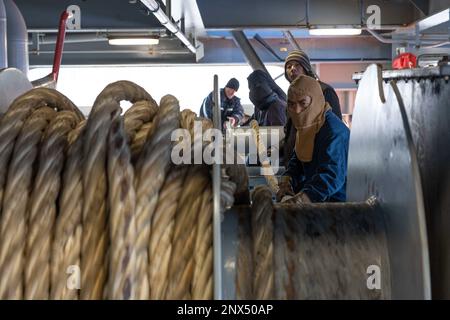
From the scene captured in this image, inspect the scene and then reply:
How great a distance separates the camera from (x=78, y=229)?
751 millimetres

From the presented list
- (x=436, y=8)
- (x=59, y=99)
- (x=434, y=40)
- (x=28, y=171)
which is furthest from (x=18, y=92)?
(x=434, y=40)

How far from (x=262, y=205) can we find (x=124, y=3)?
15.9 feet

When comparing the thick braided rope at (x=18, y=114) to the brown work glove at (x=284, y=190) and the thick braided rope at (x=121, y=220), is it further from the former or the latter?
the brown work glove at (x=284, y=190)

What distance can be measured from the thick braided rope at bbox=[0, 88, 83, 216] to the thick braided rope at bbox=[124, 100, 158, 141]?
0.10 m

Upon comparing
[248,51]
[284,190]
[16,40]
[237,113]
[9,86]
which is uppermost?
[248,51]

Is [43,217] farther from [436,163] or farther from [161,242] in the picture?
[436,163]

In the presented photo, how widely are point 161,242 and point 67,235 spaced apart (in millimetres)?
99

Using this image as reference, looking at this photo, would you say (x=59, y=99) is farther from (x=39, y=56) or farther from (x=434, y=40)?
(x=39, y=56)

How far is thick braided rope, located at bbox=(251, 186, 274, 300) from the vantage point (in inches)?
30.8

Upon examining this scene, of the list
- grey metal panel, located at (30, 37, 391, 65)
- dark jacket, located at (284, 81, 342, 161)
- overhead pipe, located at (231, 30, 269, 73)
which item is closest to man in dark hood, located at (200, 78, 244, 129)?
overhead pipe, located at (231, 30, 269, 73)

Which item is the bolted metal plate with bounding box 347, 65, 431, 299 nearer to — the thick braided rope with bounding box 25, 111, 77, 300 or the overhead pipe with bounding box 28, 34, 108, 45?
the thick braided rope with bounding box 25, 111, 77, 300

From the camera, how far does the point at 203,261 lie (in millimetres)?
724

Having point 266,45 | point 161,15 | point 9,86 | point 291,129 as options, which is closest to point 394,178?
point 9,86

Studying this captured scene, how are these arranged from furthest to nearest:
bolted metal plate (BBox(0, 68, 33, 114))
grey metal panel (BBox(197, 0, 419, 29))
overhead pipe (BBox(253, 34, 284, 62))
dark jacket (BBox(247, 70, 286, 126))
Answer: overhead pipe (BBox(253, 34, 284, 62))
grey metal panel (BBox(197, 0, 419, 29))
dark jacket (BBox(247, 70, 286, 126))
bolted metal plate (BBox(0, 68, 33, 114))
